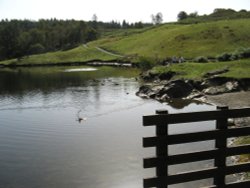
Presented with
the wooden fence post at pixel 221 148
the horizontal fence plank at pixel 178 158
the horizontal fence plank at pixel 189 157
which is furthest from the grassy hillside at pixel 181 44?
the horizontal fence plank at pixel 178 158

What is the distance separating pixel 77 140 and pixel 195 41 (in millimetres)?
125698

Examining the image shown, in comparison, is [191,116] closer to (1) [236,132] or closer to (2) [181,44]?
(1) [236,132]

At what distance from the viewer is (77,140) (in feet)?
129

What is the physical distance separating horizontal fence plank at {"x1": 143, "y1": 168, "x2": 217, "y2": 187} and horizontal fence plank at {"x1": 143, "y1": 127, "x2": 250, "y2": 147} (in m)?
1.11

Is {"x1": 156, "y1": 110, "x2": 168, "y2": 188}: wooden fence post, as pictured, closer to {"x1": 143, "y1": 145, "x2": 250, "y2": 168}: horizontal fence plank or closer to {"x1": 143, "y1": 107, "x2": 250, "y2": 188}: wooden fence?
{"x1": 143, "y1": 107, "x2": 250, "y2": 188}: wooden fence

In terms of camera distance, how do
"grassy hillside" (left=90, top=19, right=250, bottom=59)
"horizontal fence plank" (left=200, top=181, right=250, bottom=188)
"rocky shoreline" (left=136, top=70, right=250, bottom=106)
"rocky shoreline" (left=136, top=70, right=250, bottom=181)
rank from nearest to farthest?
"horizontal fence plank" (left=200, top=181, right=250, bottom=188) < "rocky shoreline" (left=136, top=70, right=250, bottom=181) < "rocky shoreline" (left=136, top=70, right=250, bottom=106) < "grassy hillside" (left=90, top=19, right=250, bottom=59)

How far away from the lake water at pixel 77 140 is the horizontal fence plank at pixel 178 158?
12360 millimetres

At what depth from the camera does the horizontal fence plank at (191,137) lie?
1219cm

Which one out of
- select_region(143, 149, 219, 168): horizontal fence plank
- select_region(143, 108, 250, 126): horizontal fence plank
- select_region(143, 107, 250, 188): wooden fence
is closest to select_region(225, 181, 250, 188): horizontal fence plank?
select_region(143, 107, 250, 188): wooden fence

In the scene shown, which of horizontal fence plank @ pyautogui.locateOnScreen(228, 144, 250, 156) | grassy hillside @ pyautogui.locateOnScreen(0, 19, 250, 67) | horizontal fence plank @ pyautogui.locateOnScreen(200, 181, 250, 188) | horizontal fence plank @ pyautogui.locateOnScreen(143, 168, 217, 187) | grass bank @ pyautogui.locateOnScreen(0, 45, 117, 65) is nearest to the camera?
horizontal fence plank @ pyautogui.locateOnScreen(143, 168, 217, 187)

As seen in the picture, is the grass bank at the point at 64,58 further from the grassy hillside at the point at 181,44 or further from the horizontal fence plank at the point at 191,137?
the horizontal fence plank at the point at 191,137

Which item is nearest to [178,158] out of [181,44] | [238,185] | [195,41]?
[238,185]

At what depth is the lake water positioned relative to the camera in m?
27.7

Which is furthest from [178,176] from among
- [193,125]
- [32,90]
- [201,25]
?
[201,25]
